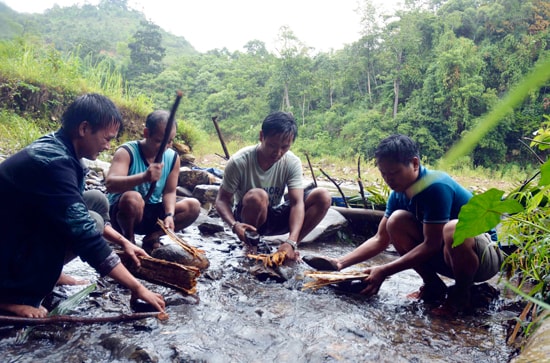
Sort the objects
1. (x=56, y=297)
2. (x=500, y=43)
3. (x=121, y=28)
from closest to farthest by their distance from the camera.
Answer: (x=56, y=297), (x=500, y=43), (x=121, y=28)

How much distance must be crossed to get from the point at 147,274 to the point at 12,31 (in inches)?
74.8

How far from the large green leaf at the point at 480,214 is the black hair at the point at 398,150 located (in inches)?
45.9

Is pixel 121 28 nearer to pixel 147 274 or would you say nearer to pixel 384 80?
pixel 384 80

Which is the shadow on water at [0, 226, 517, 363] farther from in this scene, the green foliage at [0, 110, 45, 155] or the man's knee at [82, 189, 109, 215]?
the green foliage at [0, 110, 45, 155]

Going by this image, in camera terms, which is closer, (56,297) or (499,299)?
(56,297)

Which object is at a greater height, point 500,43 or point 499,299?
point 500,43

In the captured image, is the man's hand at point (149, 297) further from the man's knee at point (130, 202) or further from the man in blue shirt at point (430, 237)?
the man in blue shirt at point (430, 237)

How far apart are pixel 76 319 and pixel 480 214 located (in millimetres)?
1700

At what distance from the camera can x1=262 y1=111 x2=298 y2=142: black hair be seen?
3052 millimetres

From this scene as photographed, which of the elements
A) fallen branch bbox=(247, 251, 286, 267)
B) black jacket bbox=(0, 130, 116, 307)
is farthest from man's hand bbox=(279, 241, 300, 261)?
black jacket bbox=(0, 130, 116, 307)

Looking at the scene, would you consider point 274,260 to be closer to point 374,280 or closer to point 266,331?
point 374,280

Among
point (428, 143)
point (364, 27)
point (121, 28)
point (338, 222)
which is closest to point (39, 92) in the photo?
point (338, 222)

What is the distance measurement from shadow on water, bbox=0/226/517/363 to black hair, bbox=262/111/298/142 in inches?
44.3

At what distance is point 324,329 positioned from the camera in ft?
6.66
